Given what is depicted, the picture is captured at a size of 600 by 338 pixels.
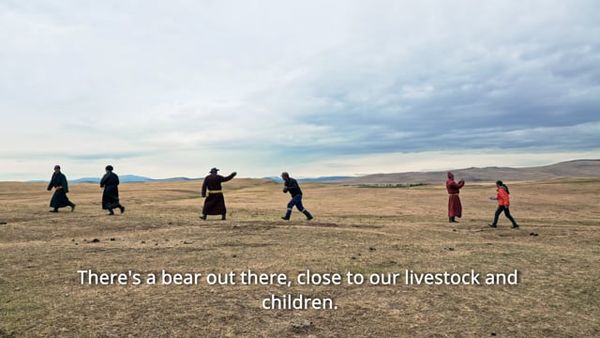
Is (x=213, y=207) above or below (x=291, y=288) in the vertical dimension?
above

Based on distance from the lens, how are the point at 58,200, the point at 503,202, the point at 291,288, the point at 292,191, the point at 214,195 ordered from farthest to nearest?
the point at 58,200, the point at 214,195, the point at 292,191, the point at 503,202, the point at 291,288

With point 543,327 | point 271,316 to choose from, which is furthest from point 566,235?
point 271,316

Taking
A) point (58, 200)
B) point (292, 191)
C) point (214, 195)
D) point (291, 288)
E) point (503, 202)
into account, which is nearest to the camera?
point (291, 288)

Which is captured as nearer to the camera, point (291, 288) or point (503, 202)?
point (291, 288)

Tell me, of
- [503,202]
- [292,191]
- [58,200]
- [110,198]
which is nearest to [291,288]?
[292,191]

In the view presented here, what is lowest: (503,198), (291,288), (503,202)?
(291,288)

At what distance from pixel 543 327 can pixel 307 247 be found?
7.48 metres

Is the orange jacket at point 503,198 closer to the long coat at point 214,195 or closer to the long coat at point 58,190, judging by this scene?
the long coat at point 214,195

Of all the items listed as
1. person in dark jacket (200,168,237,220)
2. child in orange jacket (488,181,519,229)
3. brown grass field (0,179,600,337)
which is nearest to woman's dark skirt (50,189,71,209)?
brown grass field (0,179,600,337)

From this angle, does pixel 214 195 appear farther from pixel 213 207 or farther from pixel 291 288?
pixel 291 288

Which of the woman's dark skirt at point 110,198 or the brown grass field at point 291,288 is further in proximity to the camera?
the woman's dark skirt at point 110,198

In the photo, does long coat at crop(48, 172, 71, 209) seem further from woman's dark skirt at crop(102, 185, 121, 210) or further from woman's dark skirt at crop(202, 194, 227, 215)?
woman's dark skirt at crop(202, 194, 227, 215)

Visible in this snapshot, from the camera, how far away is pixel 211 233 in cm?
1652

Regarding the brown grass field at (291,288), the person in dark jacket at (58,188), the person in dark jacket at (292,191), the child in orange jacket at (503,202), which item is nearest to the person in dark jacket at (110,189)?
the person in dark jacket at (58,188)
